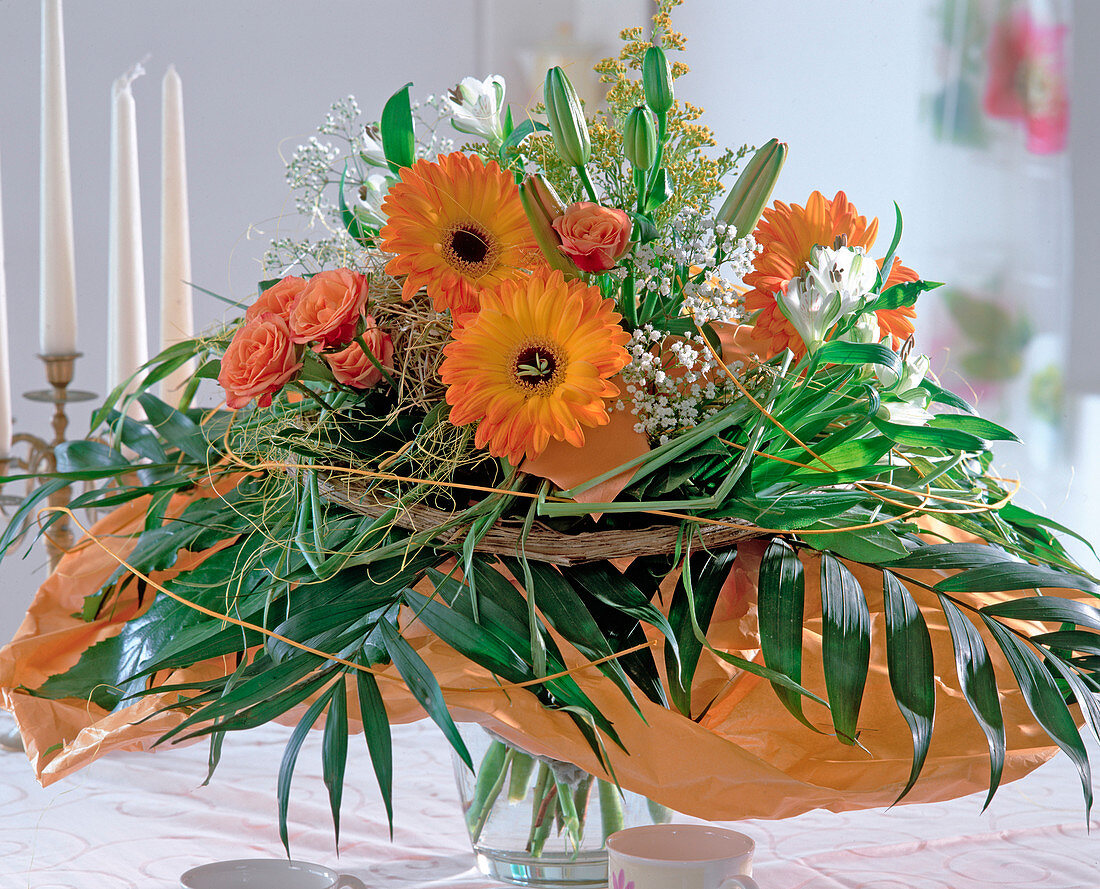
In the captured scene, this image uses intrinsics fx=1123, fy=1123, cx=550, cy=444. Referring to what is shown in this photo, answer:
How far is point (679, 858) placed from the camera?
0.48 meters

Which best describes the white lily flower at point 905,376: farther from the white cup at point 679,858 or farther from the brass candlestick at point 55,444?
Answer: the brass candlestick at point 55,444

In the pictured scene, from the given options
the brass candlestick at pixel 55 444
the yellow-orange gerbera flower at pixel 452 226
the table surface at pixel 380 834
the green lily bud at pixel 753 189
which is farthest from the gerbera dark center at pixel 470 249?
the brass candlestick at pixel 55 444

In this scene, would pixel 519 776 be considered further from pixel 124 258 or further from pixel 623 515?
pixel 124 258

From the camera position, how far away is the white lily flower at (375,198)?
61 cm

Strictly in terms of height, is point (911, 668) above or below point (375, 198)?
below

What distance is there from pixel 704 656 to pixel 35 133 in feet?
4.40

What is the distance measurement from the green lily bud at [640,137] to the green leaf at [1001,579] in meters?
0.23

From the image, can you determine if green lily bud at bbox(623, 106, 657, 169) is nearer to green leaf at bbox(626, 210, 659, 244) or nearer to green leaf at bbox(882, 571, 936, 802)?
green leaf at bbox(626, 210, 659, 244)

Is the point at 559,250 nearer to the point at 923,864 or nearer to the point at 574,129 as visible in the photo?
the point at 574,129

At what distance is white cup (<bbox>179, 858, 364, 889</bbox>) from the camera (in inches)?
18.6

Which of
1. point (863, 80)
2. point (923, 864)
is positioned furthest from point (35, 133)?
point (923, 864)

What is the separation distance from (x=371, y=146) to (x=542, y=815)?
1.22ft

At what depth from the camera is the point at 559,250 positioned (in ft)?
1.62

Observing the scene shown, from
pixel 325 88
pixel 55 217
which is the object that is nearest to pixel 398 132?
pixel 55 217
